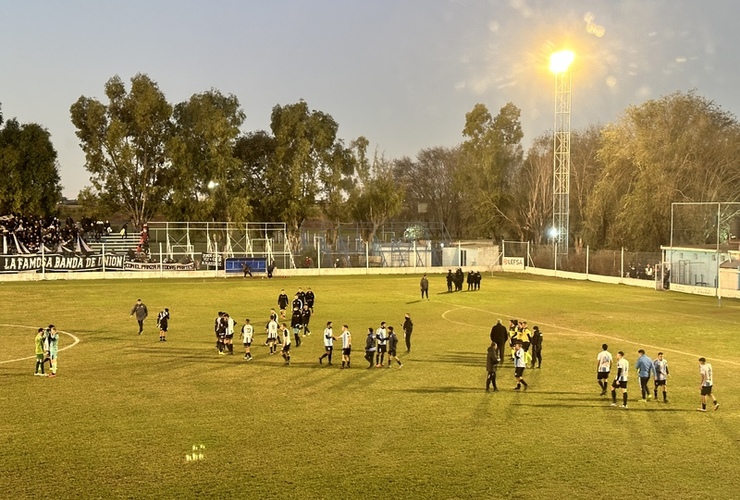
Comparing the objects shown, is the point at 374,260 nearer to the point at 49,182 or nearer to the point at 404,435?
the point at 49,182

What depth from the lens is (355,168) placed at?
88.3 m

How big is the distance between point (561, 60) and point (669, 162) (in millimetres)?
15838

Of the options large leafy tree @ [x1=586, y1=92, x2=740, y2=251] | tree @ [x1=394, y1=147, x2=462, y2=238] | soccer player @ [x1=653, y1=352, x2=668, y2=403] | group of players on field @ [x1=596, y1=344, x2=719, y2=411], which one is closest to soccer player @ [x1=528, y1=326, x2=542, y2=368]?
group of players on field @ [x1=596, y1=344, x2=719, y2=411]

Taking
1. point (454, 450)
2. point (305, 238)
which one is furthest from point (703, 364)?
point (305, 238)

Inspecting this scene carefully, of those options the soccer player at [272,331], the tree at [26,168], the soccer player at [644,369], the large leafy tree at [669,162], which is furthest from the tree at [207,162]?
the soccer player at [644,369]

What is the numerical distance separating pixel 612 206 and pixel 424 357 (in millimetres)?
53616

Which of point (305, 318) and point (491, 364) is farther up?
point (305, 318)

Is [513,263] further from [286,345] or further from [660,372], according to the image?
[660,372]

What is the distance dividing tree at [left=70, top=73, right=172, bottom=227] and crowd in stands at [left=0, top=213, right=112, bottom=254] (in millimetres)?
11880

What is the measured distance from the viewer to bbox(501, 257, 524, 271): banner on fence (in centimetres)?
7162

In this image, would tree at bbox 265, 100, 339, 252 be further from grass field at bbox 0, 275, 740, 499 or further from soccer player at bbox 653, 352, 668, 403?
soccer player at bbox 653, 352, 668, 403

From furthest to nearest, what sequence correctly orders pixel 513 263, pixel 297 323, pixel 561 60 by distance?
pixel 513 263, pixel 561 60, pixel 297 323

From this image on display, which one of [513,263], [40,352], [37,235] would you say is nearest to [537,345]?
[40,352]

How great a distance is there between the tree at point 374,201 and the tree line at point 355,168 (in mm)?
189
